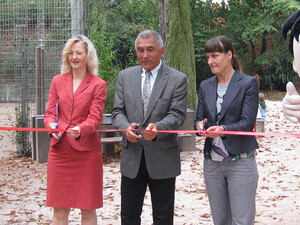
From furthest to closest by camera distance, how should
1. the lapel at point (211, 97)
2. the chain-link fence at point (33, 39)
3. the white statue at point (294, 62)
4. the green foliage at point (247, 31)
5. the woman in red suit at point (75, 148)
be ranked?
1. the green foliage at point (247, 31)
2. the chain-link fence at point (33, 39)
3. the woman in red suit at point (75, 148)
4. the lapel at point (211, 97)
5. the white statue at point (294, 62)

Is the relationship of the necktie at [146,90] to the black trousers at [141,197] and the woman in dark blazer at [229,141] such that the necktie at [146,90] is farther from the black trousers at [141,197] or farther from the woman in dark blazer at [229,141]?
the black trousers at [141,197]

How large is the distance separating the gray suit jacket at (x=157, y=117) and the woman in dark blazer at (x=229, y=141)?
0.77 feet

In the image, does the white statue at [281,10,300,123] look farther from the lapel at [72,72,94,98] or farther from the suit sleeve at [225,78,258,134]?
the lapel at [72,72,94,98]

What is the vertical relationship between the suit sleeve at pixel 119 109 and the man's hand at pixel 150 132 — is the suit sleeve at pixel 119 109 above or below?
above

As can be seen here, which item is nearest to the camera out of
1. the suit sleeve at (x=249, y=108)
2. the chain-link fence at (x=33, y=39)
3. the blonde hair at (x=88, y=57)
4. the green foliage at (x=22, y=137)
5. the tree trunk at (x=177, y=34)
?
the suit sleeve at (x=249, y=108)

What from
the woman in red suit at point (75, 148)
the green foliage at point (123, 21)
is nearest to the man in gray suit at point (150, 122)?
the woman in red suit at point (75, 148)

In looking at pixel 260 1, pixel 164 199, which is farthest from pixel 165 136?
pixel 260 1

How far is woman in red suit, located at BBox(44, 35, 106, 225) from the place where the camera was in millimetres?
4566

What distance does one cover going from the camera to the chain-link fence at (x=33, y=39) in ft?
33.4

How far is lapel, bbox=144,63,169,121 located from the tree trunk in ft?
26.3

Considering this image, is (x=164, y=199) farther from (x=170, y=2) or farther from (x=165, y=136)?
(x=170, y=2)

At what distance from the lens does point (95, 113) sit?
4539 millimetres

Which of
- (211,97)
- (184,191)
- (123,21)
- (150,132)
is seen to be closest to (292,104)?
(211,97)

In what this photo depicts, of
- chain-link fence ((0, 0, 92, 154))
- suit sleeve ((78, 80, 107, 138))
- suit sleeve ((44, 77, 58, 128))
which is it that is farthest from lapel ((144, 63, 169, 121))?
chain-link fence ((0, 0, 92, 154))
